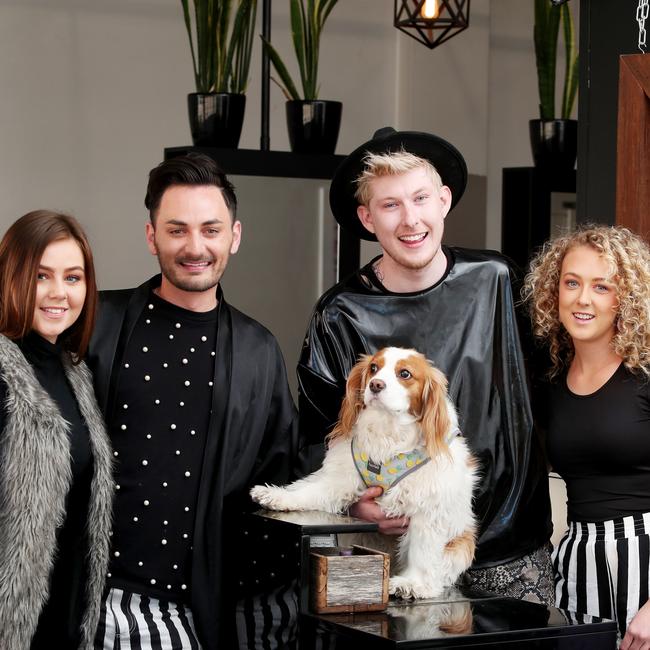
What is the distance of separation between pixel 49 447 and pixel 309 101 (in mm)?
3465

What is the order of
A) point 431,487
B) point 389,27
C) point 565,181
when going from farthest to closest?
point 389,27, point 565,181, point 431,487

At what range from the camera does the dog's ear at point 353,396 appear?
2.94 metres

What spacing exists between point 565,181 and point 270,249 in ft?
5.51

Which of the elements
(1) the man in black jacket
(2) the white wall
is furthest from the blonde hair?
(2) the white wall

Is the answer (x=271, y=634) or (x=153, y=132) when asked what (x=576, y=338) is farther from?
(x=153, y=132)

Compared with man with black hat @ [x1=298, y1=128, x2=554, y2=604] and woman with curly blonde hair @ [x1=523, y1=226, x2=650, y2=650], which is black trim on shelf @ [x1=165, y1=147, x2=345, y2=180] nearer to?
man with black hat @ [x1=298, y1=128, x2=554, y2=604]

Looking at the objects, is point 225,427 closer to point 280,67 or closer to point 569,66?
point 280,67

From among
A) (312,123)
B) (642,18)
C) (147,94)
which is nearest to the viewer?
(642,18)

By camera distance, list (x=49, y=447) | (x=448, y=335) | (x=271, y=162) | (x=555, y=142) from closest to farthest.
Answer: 1. (x=49, y=447)
2. (x=448, y=335)
3. (x=271, y=162)
4. (x=555, y=142)

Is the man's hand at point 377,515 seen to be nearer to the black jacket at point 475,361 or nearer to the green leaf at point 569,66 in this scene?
the black jacket at point 475,361

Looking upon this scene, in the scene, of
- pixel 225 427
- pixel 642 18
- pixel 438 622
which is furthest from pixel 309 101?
pixel 438 622

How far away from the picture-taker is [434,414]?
113 inches

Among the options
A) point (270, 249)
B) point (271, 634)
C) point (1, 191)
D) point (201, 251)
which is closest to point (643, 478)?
point (271, 634)

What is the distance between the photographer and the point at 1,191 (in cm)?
627
